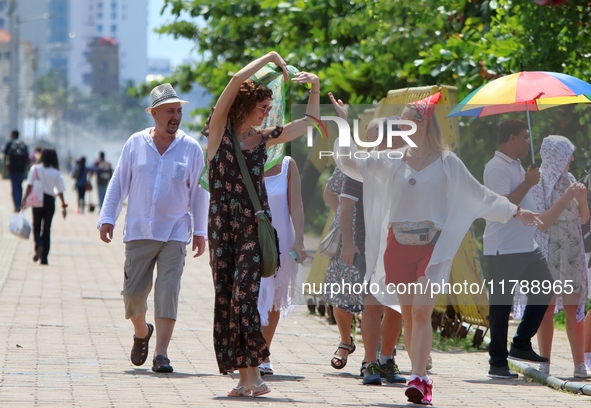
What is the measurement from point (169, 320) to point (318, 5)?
954cm

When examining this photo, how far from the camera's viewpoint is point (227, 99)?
20.7 ft

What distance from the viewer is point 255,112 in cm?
637

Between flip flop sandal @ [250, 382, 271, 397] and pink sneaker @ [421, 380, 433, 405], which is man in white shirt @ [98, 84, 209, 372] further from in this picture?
pink sneaker @ [421, 380, 433, 405]

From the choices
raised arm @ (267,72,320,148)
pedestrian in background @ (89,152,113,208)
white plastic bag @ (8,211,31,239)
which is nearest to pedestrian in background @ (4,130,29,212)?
pedestrian in background @ (89,152,113,208)

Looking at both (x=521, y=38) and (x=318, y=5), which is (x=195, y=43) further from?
(x=521, y=38)

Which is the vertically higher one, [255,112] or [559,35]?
[559,35]

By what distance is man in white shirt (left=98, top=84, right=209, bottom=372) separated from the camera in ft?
24.5

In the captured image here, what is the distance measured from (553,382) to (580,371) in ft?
1.48

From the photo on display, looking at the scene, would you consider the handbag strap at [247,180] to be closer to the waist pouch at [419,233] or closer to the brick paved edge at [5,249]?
the waist pouch at [419,233]

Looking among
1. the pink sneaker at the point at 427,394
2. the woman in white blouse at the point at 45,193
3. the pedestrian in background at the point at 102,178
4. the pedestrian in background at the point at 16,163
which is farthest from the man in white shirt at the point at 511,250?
the pedestrian in background at the point at 102,178

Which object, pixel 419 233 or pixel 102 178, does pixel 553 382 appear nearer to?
pixel 419 233

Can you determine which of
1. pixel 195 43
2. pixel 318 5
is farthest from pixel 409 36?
pixel 195 43

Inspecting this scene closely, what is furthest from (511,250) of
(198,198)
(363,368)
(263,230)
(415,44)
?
(415,44)

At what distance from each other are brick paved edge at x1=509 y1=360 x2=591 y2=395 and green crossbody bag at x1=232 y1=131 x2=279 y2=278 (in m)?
2.21
